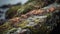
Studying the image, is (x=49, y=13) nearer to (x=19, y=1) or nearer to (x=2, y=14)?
(x=2, y=14)

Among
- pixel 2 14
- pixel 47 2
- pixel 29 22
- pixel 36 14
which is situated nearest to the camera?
pixel 29 22

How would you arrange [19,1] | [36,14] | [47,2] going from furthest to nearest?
1. [19,1]
2. [47,2]
3. [36,14]

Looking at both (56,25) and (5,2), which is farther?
(5,2)

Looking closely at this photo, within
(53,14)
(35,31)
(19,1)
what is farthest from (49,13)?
(19,1)

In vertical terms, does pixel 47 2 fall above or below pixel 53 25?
above

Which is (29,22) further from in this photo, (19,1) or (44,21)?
(19,1)

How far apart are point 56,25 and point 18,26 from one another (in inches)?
74.6

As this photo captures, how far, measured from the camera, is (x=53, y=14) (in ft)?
32.8

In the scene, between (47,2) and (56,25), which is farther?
(47,2)

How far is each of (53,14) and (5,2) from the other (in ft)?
24.5

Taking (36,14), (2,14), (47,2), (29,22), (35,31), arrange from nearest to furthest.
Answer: (35,31) < (29,22) < (36,14) < (47,2) < (2,14)

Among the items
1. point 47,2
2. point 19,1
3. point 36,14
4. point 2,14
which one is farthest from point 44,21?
point 19,1

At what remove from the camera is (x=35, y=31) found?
9.16 metres

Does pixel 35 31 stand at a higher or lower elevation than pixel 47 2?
lower
